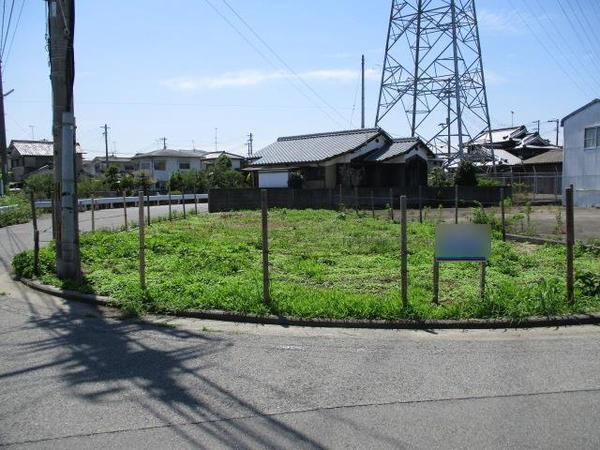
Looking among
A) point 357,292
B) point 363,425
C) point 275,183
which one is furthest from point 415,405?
point 275,183

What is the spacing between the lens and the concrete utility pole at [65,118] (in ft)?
31.1

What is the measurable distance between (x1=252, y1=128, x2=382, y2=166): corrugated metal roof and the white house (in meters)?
10.4

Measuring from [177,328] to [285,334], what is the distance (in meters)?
1.28

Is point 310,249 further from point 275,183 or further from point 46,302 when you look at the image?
point 275,183

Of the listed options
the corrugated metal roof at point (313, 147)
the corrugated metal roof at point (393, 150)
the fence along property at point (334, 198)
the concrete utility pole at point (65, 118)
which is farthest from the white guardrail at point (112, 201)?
the concrete utility pole at point (65, 118)

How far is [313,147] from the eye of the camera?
35.2 metres

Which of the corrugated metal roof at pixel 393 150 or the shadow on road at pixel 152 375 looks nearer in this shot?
the shadow on road at pixel 152 375

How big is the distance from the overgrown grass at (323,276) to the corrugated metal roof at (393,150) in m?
18.0

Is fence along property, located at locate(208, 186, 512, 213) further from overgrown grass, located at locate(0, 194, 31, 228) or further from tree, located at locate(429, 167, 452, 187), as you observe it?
overgrown grass, located at locate(0, 194, 31, 228)

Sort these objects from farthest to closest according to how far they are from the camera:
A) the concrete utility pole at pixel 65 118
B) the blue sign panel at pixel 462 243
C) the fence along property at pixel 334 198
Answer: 1. the fence along property at pixel 334 198
2. the concrete utility pole at pixel 65 118
3. the blue sign panel at pixel 462 243

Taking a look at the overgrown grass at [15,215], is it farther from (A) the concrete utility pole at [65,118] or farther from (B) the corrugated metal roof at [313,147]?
(A) the concrete utility pole at [65,118]

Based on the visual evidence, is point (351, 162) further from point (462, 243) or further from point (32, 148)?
point (32, 148)

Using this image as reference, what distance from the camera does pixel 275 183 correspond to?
33.2 metres

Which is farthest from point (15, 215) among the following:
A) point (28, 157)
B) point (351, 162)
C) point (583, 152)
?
point (28, 157)
